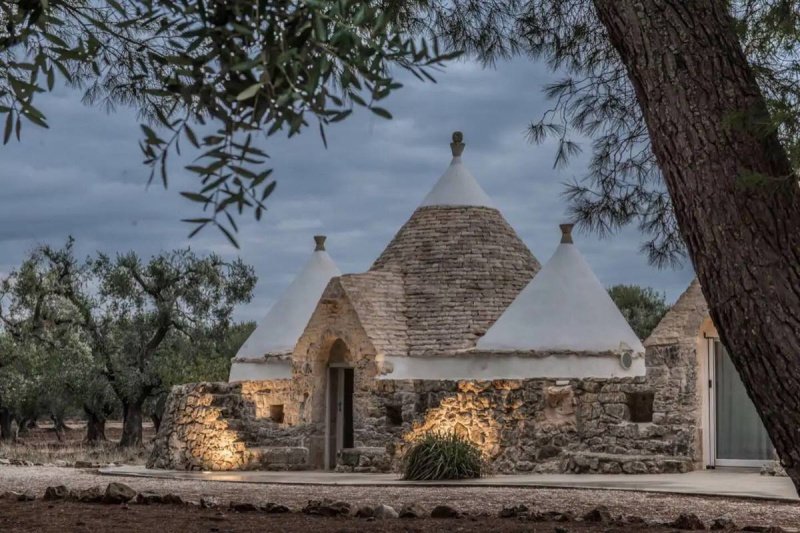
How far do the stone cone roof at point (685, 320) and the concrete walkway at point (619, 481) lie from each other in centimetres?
205

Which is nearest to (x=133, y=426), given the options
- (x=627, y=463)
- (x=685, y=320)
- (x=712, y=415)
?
(x=627, y=463)

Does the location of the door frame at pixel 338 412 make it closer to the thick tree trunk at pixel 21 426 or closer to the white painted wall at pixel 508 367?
the white painted wall at pixel 508 367

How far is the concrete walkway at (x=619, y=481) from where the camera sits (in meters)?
12.5

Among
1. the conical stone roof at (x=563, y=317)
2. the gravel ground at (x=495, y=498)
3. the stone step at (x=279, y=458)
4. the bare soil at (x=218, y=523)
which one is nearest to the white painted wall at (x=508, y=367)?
the conical stone roof at (x=563, y=317)

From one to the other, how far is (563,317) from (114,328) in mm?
16205

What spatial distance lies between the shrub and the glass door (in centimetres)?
400

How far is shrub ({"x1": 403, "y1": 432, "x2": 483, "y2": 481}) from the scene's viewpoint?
15.4 m

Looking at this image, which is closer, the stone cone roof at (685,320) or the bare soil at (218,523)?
the bare soil at (218,523)

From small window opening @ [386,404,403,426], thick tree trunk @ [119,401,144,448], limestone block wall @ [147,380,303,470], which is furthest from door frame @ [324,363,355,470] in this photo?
thick tree trunk @ [119,401,144,448]

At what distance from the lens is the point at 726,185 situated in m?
5.11

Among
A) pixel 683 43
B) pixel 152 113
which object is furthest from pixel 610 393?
pixel 683 43

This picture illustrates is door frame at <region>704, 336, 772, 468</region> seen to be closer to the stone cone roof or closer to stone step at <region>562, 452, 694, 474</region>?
the stone cone roof

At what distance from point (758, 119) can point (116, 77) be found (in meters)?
6.09

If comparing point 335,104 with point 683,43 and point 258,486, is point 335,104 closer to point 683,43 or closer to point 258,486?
point 683,43
